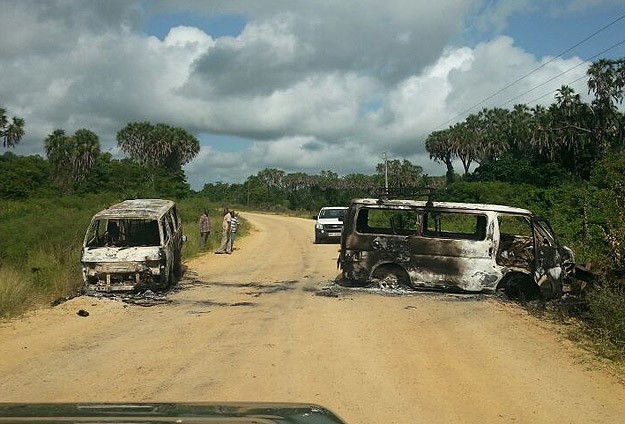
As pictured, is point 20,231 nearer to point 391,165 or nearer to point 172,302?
point 172,302

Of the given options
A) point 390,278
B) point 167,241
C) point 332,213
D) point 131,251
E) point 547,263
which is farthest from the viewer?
point 332,213

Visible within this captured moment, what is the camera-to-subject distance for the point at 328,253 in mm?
21359

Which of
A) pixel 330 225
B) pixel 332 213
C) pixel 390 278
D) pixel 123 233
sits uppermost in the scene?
pixel 332 213

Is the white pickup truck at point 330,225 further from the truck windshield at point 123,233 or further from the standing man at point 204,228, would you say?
the truck windshield at point 123,233

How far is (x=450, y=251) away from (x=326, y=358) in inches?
219

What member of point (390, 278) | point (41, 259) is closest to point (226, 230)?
point (41, 259)

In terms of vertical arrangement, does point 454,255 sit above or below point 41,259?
above

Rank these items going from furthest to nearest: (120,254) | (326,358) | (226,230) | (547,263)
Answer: (226,230), (120,254), (547,263), (326,358)

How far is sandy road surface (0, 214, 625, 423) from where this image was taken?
18.7 ft

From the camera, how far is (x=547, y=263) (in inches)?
442

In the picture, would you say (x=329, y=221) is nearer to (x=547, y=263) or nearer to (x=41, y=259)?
(x=41, y=259)

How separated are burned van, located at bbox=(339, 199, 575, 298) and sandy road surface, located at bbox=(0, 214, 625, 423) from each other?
1.83 feet

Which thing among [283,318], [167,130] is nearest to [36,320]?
[283,318]

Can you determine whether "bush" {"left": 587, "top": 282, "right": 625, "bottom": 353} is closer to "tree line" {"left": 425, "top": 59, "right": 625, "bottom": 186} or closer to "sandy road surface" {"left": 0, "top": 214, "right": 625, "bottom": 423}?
"sandy road surface" {"left": 0, "top": 214, "right": 625, "bottom": 423}
